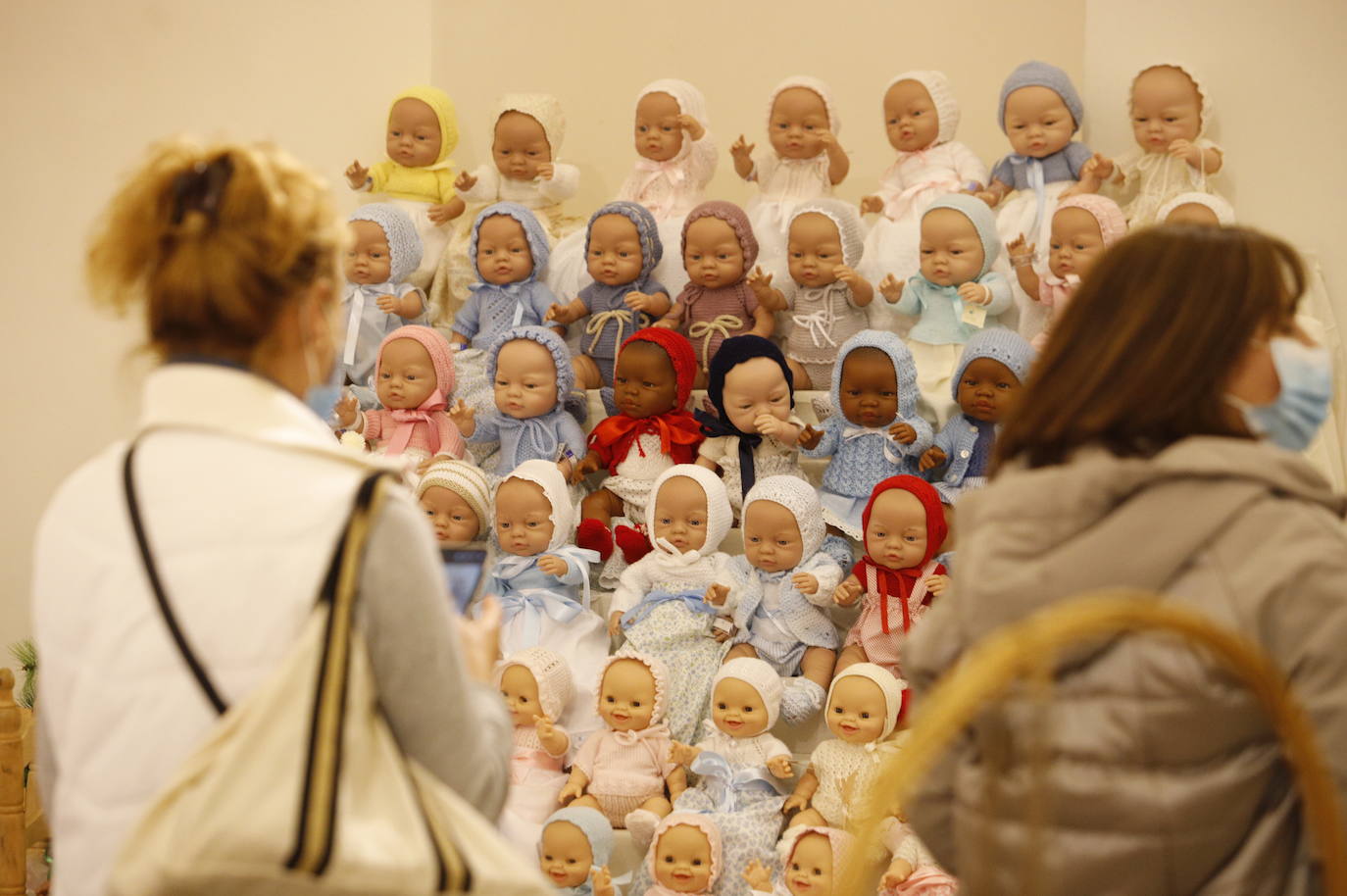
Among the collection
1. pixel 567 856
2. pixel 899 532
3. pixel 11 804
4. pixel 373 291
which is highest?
pixel 373 291

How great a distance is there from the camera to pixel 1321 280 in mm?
4887

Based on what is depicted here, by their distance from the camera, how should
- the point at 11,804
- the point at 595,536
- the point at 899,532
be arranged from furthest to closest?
the point at 595,536
the point at 899,532
the point at 11,804

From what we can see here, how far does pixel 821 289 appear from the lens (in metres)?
4.96

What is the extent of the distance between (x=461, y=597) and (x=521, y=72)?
497 centimetres

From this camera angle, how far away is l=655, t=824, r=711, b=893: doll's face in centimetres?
354

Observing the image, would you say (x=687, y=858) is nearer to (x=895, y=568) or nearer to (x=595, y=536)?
(x=895, y=568)

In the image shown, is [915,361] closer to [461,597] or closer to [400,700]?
[461,597]

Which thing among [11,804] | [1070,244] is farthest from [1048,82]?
[11,804]

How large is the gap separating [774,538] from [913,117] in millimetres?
1883

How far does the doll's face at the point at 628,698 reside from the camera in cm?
389

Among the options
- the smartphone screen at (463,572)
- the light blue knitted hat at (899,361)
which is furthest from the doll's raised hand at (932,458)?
the smartphone screen at (463,572)

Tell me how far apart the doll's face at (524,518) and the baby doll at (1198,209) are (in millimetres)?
2183

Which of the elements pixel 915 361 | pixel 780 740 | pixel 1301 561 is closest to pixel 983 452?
pixel 915 361

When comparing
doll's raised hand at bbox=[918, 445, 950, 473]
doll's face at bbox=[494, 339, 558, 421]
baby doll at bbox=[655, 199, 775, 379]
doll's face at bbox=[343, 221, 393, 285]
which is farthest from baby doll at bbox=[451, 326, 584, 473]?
doll's raised hand at bbox=[918, 445, 950, 473]
